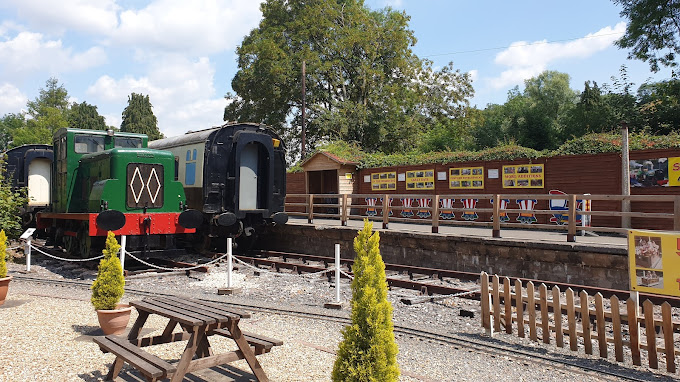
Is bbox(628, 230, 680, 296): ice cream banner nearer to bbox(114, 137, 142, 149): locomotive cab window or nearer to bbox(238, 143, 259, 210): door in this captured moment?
bbox(238, 143, 259, 210): door

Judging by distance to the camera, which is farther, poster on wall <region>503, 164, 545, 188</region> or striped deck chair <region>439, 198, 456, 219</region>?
striped deck chair <region>439, 198, 456, 219</region>

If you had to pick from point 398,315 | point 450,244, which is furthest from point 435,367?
point 450,244

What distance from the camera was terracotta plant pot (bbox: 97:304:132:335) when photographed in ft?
21.1

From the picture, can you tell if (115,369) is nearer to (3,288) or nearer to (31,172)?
(3,288)

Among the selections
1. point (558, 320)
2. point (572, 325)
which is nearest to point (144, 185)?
point (558, 320)

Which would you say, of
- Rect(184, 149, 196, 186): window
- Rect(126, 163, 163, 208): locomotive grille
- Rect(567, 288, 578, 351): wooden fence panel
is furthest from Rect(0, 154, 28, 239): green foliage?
Rect(567, 288, 578, 351): wooden fence panel

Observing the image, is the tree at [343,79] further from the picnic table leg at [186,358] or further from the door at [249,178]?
the picnic table leg at [186,358]

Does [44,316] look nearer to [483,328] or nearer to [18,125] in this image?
[483,328]

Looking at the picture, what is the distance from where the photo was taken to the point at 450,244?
42.0 feet

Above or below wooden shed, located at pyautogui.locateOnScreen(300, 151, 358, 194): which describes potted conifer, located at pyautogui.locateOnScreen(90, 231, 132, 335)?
below

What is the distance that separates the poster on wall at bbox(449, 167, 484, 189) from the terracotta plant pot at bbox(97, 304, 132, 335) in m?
12.7

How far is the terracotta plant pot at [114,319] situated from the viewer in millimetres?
6434

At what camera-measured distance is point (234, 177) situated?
14.9 metres

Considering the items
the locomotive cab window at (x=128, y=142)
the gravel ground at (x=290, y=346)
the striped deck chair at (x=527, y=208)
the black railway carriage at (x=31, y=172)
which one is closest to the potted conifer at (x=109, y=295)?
the gravel ground at (x=290, y=346)
